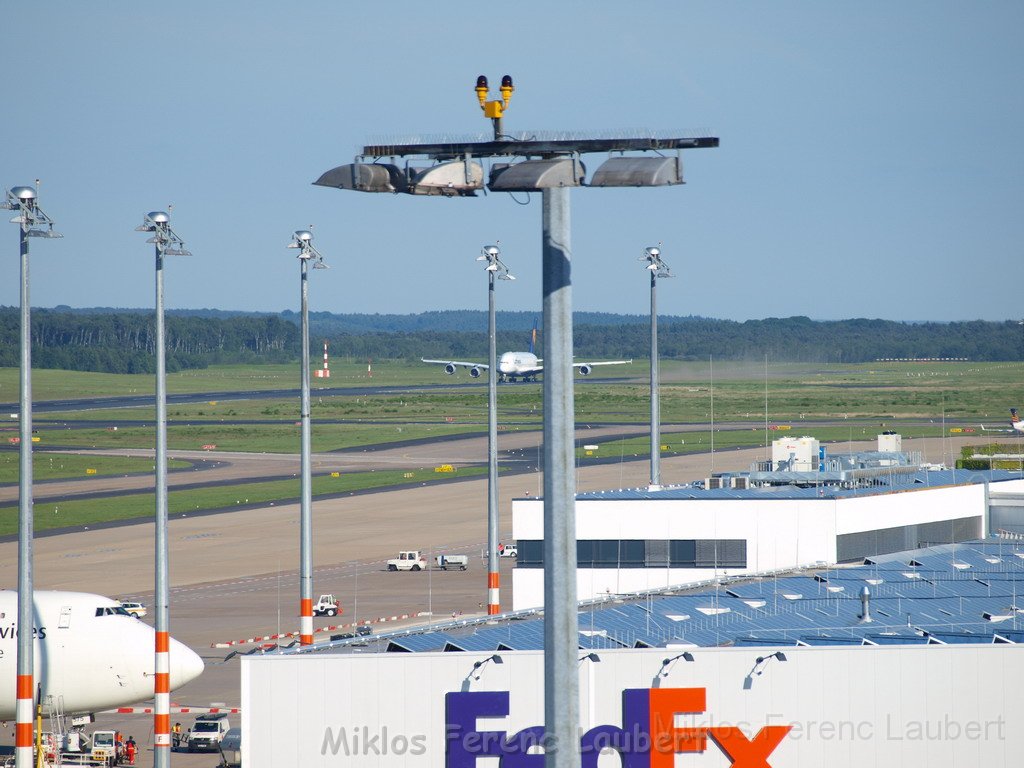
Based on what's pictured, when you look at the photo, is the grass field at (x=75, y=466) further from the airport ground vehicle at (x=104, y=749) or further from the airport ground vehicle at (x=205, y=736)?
the airport ground vehicle at (x=104, y=749)

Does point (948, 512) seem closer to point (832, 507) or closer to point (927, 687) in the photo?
point (832, 507)

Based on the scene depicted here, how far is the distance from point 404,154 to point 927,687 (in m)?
21.7

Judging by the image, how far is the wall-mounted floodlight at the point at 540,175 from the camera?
58.3 feet

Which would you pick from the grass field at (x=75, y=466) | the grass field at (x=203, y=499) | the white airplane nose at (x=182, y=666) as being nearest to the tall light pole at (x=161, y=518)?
the white airplane nose at (x=182, y=666)

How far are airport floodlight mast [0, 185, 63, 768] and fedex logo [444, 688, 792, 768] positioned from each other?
508 inches

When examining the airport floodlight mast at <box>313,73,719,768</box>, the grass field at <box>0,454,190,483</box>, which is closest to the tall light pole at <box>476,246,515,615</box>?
the airport floodlight mast at <box>313,73,719,768</box>

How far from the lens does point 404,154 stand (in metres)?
19.1

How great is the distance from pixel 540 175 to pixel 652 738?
790 inches

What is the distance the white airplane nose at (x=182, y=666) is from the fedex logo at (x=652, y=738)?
19.8 metres

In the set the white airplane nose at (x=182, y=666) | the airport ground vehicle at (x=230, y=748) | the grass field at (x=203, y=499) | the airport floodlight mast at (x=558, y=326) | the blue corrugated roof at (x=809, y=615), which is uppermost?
the airport floodlight mast at (x=558, y=326)

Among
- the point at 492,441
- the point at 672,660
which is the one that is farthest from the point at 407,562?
the point at 672,660

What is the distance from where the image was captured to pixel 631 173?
719 inches

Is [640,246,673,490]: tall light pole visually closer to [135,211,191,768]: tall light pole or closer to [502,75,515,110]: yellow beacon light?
[135,211,191,768]: tall light pole

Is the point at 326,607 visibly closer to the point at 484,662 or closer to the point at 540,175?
the point at 484,662
